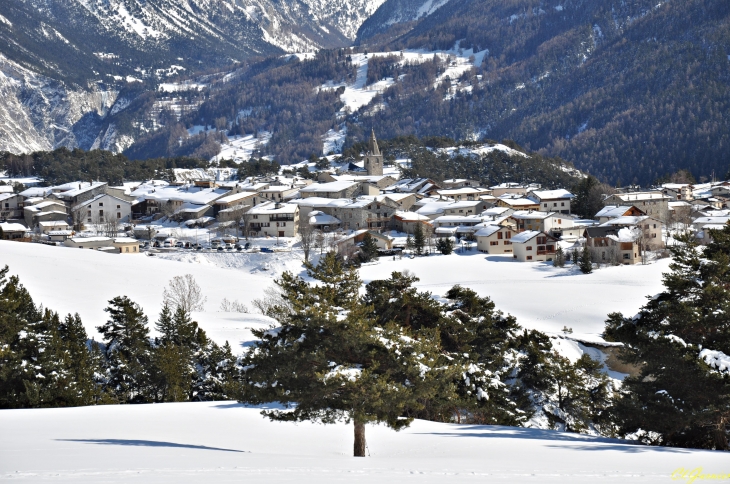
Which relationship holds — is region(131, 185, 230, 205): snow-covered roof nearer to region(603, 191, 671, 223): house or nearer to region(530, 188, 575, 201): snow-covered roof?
region(530, 188, 575, 201): snow-covered roof

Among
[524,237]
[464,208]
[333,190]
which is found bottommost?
[524,237]

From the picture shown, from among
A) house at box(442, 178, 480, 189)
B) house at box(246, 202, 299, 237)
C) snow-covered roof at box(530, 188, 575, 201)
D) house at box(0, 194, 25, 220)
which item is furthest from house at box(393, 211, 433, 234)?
house at box(0, 194, 25, 220)

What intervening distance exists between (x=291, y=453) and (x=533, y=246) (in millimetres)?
49959

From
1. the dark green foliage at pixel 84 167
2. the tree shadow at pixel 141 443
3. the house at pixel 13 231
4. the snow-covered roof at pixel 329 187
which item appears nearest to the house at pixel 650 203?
the snow-covered roof at pixel 329 187

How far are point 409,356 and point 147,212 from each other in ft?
247

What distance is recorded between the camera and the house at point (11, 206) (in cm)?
8269

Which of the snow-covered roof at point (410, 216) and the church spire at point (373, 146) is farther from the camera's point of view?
the church spire at point (373, 146)

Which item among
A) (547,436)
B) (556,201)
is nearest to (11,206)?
(556,201)

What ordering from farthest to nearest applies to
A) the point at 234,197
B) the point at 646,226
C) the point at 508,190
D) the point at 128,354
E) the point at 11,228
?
the point at 508,190, the point at 234,197, the point at 11,228, the point at 646,226, the point at 128,354

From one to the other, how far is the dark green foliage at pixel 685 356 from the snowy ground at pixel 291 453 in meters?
1.01

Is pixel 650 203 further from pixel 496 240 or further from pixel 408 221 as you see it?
pixel 408 221

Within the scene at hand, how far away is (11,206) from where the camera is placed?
84062 mm

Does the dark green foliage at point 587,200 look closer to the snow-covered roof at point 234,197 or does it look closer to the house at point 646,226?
the house at point 646,226

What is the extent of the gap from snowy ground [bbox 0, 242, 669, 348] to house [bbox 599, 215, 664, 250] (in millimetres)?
7311
